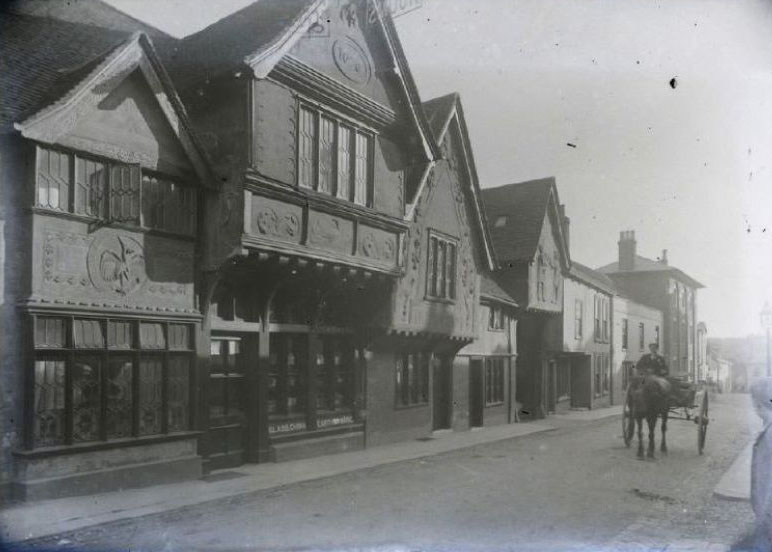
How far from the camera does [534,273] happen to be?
2680 centimetres

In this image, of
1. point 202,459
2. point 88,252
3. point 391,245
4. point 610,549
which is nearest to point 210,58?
point 88,252

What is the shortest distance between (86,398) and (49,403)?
1.93 ft

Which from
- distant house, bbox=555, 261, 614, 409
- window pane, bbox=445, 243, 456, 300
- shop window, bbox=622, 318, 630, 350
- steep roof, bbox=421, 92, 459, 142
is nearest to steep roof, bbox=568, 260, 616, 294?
distant house, bbox=555, 261, 614, 409

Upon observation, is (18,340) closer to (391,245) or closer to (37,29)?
(37,29)

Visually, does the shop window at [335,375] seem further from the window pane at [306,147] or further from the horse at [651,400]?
the horse at [651,400]

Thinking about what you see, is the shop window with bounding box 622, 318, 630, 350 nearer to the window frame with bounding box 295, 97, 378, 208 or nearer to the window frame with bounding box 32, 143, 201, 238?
the window frame with bounding box 295, 97, 378, 208

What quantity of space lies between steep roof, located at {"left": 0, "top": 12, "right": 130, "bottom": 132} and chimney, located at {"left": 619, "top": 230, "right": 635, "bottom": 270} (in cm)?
4340

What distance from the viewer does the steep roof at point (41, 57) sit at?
32.7ft

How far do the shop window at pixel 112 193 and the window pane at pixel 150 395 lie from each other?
2.31 m

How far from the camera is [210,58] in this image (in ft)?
42.4

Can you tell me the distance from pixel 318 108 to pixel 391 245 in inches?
147

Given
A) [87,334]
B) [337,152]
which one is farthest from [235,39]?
[87,334]

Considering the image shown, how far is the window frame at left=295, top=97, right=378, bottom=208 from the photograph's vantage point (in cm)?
1330

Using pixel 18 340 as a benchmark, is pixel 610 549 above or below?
below
